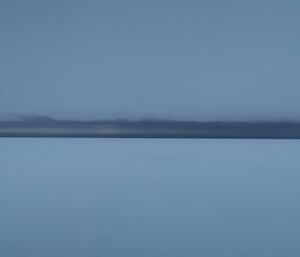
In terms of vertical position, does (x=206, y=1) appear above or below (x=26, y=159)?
above

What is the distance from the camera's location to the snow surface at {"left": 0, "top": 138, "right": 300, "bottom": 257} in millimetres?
629

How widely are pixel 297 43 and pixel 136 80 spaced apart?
12.9 inches

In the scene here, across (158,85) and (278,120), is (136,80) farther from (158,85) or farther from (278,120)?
(278,120)

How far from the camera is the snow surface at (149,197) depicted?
63cm

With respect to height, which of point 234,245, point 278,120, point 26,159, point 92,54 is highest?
point 92,54

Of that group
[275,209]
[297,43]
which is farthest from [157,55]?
[275,209]

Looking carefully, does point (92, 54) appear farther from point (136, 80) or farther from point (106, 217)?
point (106, 217)

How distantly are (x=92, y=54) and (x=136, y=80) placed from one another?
105mm

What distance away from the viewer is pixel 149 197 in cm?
65

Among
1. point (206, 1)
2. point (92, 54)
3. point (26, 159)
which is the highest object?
point (206, 1)

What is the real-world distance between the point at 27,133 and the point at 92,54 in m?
0.22

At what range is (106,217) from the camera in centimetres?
65

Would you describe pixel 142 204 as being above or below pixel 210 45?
below

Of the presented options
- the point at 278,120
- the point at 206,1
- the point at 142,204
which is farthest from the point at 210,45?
the point at 142,204
